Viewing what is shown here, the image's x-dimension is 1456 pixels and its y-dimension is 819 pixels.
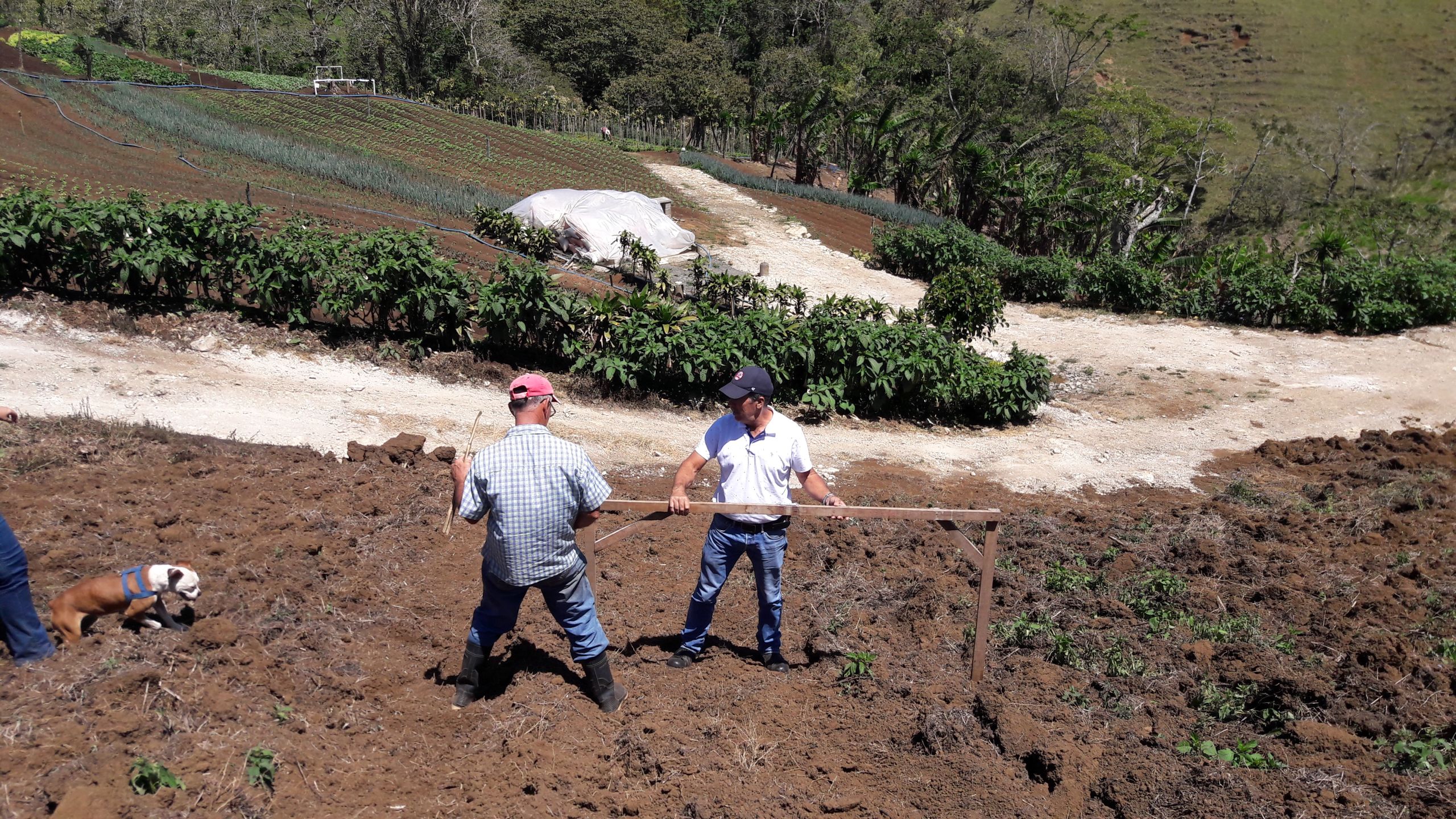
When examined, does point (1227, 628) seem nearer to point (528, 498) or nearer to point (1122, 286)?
point (528, 498)

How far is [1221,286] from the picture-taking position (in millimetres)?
19609

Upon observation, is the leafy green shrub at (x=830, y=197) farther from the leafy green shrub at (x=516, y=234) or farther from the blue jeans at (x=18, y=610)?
the blue jeans at (x=18, y=610)

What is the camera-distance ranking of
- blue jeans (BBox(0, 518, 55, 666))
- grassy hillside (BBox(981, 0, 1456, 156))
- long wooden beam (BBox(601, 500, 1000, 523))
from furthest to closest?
grassy hillside (BBox(981, 0, 1456, 156))
long wooden beam (BBox(601, 500, 1000, 523))
blue jeans (BBox(0, 518, 55, 666))

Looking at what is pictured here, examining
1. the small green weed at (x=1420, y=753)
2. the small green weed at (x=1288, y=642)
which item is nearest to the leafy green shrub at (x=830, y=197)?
the small green weed at (x=1288, y=642)

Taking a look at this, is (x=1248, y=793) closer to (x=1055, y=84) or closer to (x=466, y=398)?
(x=466, y=398)

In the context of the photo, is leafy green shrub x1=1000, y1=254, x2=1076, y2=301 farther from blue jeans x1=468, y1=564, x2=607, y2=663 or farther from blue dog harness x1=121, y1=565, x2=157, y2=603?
blue dog harness x1=121, y1=565, x2=157, y2=603

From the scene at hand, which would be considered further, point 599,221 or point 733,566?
point 599,221

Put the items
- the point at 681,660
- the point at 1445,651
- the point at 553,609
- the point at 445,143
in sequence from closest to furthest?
1. the point at 553,609
2. the point at 681,660
3. the point at 1445,651
4. the point at 445,143

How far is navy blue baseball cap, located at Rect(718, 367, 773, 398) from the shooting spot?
482cm

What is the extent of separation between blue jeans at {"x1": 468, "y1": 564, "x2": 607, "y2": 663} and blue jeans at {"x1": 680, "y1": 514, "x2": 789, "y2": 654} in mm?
717

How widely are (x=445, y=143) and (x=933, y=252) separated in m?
16.4

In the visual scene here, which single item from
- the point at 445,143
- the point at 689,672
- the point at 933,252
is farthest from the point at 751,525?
the point at 445,143

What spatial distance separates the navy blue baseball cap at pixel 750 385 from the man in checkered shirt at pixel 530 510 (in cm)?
84

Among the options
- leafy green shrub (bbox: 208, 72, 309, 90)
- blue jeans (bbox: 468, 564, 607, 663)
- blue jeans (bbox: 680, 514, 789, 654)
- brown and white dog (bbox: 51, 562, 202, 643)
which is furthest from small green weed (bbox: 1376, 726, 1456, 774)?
Answer: leafy green shrub (bbox: 208, 72, 309, 90)
